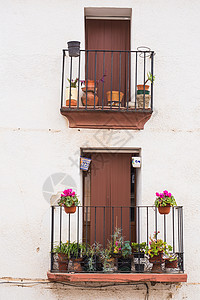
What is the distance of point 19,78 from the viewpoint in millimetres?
8297

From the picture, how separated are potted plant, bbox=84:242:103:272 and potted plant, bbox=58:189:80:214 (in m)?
0.76

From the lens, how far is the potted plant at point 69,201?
752cm

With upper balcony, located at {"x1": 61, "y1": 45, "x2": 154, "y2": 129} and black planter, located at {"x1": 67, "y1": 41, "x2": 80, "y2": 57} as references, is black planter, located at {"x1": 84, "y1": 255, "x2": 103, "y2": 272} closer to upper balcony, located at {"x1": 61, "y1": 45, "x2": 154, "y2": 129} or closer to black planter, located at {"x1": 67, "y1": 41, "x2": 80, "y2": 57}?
upper balcony, located at {"x1": 61, "y1": 45, "x2": 154, "y2": 129}

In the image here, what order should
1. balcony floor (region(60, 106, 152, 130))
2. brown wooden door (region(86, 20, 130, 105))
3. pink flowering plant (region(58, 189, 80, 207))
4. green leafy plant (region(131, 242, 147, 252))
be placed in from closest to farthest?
pink flowering plant (region(58, 189, 80, 207))
green leafy plant (region(131, 242, 147, 252))
balcony floor (region(60, 106, 152, 130))
brown wooden door (region(86, 20, 130, 105))

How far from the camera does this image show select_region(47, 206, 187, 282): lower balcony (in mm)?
7477

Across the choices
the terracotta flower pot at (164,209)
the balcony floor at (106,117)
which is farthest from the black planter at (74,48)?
the terracotta flower pot at (164,209)

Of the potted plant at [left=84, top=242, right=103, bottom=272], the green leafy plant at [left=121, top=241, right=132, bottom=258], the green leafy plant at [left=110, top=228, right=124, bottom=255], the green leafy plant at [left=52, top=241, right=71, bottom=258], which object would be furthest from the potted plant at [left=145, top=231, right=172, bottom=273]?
the green leafy plant at [left=52, top=241, right=71, bottom=258]

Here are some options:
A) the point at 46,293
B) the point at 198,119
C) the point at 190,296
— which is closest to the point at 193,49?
the point at 198,119

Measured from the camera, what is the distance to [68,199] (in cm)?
752

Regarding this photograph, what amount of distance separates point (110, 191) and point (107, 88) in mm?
1900

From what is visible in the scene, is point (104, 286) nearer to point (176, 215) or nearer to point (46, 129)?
point (176, 215)

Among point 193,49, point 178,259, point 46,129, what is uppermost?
point 193,49

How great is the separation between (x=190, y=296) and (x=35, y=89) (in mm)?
4494

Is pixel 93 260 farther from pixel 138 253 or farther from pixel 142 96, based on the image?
pixel 142 96
